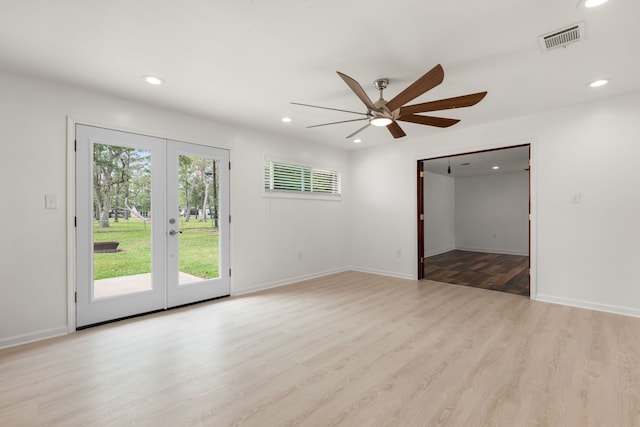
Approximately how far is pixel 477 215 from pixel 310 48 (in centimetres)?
831

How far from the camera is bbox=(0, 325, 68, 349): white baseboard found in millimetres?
2796

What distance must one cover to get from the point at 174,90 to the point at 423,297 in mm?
4109

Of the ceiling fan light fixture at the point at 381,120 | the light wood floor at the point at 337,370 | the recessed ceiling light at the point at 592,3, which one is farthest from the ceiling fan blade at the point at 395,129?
the light wood floor at the point at 337,370

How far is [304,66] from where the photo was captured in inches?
109

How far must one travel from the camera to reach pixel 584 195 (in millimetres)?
3773

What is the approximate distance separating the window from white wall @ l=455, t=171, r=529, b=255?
5.21 metres

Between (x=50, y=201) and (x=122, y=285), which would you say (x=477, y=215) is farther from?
(x=50, y=201)

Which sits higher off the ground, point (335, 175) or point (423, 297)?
point (335, 175)

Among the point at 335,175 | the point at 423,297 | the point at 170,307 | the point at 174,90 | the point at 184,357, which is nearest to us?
the point at 184,357

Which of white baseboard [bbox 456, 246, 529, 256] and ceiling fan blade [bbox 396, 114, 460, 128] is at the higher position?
ceiling fan blade [bbox 396, 114, 460, 128]

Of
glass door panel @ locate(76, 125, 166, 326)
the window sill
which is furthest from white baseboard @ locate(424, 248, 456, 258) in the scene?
glass door panel @ locate(76, 125, 166, 326)

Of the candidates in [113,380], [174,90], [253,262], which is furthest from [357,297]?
[174,90]

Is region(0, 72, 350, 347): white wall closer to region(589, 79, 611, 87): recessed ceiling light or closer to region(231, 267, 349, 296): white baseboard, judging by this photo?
region(231, 267, 349, 296): white baseboard

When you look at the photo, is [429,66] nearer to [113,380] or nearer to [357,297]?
[357,297]
